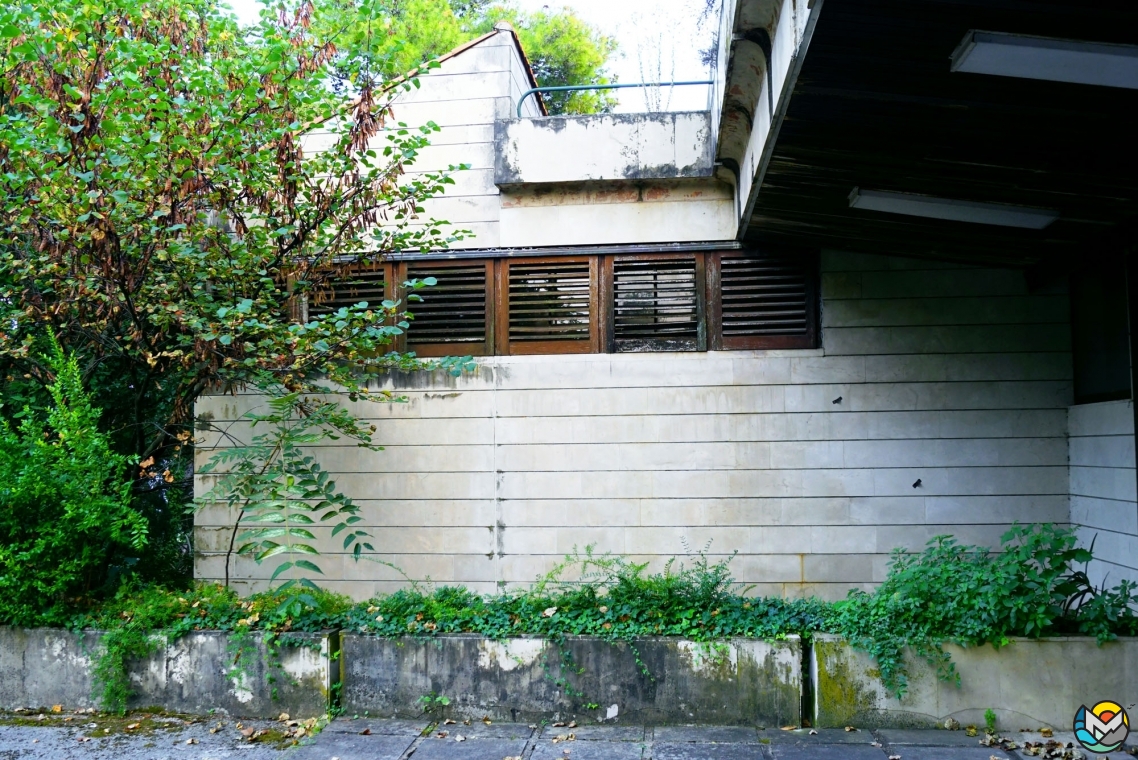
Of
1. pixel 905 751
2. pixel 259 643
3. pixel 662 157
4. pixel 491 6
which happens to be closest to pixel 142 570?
pixel 259 643

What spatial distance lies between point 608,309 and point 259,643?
3.64 meters

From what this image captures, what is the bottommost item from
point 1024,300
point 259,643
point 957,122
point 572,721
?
point 572,721

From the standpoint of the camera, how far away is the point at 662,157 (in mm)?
6859

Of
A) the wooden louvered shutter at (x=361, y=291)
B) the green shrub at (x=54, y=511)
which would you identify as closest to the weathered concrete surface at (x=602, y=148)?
the wooden louvered shutter at (x=361, y=291)

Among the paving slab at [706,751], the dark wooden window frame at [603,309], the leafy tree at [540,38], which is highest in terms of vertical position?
the leafy tree at [540,38]

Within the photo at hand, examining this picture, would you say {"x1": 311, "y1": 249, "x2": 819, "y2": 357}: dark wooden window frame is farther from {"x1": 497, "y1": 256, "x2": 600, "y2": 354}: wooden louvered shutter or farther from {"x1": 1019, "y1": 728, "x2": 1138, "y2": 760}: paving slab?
{"x1": 1019, "y1": 728, "x2": 1138, "y2": 760}: paving slab

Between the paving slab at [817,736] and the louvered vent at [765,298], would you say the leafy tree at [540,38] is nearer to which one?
the louvered vent at [765,298]

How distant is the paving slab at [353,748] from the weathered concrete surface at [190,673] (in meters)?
0.36

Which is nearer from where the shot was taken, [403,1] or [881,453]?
[881,453]

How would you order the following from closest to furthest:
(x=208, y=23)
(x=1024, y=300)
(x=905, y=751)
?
(x=905, y=751)
(x=208, y=23)
(x=1024, y=300)

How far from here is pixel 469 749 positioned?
14.5 ft

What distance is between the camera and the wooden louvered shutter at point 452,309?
7125 mm

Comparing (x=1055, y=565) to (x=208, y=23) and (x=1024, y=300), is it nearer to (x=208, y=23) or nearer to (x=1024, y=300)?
(x=1024, y=300)

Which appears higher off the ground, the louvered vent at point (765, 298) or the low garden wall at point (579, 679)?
the louvered vent at point (765, 298)
